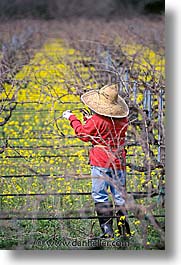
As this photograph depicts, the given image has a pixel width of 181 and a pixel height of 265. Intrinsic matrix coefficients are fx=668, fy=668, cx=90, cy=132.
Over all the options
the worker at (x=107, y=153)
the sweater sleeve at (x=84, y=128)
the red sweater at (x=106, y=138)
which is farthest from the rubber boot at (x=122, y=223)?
the sweater sleeve at (x=84, y=128)

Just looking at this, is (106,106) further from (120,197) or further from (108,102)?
(120,197)

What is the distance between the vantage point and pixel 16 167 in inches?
109

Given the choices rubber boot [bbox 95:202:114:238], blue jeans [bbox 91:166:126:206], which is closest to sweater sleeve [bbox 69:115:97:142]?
blue jeans [bbox 91:166:126:206]

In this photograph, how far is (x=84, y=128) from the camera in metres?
2.74

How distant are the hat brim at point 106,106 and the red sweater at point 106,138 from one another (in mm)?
20

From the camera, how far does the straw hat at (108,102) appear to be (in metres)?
2.72

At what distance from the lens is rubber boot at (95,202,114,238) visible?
274 centimetres

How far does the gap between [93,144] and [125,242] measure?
1.38ft

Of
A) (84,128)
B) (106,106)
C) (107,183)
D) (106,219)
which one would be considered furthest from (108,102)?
(106,219)

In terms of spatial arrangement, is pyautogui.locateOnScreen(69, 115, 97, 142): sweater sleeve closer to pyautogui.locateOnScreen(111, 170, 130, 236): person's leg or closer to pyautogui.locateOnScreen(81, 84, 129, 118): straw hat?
pyautogui.locateOnScreen(81, 84, 129, 118): straw hat

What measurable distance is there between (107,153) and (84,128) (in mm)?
139

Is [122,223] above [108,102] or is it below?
below

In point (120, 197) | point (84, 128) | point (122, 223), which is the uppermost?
point (84, 128)

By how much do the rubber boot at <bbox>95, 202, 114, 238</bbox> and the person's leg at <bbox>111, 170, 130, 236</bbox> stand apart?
0.09ft
